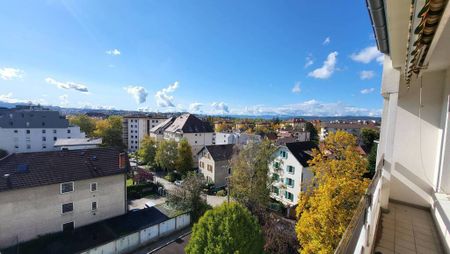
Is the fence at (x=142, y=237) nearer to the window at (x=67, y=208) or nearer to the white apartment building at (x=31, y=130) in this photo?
the window at (x=67, y=208)

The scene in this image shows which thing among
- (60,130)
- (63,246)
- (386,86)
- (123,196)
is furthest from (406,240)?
(60,130)

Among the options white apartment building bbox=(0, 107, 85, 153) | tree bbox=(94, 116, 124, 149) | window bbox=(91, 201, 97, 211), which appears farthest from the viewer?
tree bbox=(94, 116, 124, 149)

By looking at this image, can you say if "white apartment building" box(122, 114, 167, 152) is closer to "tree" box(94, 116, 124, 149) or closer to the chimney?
"tree" box(94, 116, 124, 149)

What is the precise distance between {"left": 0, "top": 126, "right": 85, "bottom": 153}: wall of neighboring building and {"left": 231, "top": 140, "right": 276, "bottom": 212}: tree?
35942 millimetres

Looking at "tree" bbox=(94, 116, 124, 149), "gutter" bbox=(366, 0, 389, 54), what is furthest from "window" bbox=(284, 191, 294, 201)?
"tree" bbox=(94, 116, 124, 149)

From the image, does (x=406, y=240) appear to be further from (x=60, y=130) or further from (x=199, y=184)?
(x=60, y=130)

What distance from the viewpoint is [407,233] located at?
3564 mm

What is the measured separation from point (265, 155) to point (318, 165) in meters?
6.49

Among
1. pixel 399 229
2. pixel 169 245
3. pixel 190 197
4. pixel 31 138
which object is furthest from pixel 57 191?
pixel 31 138

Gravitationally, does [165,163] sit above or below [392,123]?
below

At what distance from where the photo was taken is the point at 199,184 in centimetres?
1623

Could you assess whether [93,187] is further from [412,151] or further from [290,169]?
[412,151]

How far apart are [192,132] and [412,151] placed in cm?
3257

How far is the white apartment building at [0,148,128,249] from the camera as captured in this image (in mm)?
12195
